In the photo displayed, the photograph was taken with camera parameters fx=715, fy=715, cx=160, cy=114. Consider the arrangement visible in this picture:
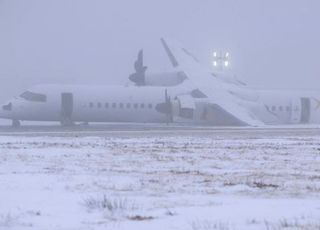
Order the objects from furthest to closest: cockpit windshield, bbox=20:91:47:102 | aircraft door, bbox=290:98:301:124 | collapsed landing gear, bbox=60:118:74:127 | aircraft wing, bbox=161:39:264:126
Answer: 1. aircraft door, bbox=290:98:301:124
2. collapsed landing gear, bbox=60:118:74:127
3. cockpit windshield, bbox=20:91:47:102
4. aircraft wing, bbox=161:39:264:126

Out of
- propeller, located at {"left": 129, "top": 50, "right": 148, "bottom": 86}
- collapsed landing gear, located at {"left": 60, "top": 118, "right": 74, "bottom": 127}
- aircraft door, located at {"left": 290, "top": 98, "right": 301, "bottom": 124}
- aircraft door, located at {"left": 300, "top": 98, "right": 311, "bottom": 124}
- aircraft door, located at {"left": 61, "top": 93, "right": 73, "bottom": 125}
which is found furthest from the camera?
propeller, located at {"left": 129, "top": 50, "right": 148, "bottom": 86}

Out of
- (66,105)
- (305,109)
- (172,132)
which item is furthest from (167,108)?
(305,109)

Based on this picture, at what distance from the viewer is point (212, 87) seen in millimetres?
43531

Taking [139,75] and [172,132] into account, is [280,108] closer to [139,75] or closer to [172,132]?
[139,75]

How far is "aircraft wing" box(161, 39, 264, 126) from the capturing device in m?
39.1

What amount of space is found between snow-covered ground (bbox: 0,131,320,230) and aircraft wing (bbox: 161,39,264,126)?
1696 centimetres

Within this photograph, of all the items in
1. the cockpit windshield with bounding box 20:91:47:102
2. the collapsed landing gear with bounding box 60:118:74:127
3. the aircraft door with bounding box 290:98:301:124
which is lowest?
the collapsed landing gear with bounding box 60:118:74:127

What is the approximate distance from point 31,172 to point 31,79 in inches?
4954

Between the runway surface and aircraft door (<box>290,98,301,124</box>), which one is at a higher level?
aircraft door (<box>290,98,301,124</box>)

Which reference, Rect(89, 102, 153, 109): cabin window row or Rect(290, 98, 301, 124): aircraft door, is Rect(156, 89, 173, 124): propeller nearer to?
Rect(89, 102, 153, 109): cabin window row

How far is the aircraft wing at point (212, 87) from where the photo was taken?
39062 mm

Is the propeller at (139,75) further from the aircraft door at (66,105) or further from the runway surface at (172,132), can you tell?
the runway surface at (172,132)

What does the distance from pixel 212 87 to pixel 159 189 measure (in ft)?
102

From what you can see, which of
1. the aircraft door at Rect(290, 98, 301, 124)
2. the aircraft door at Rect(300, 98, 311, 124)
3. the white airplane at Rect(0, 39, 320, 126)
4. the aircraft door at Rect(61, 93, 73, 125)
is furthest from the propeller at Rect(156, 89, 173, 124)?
the aircraft door at Rect(300, 98, 311, 124)
